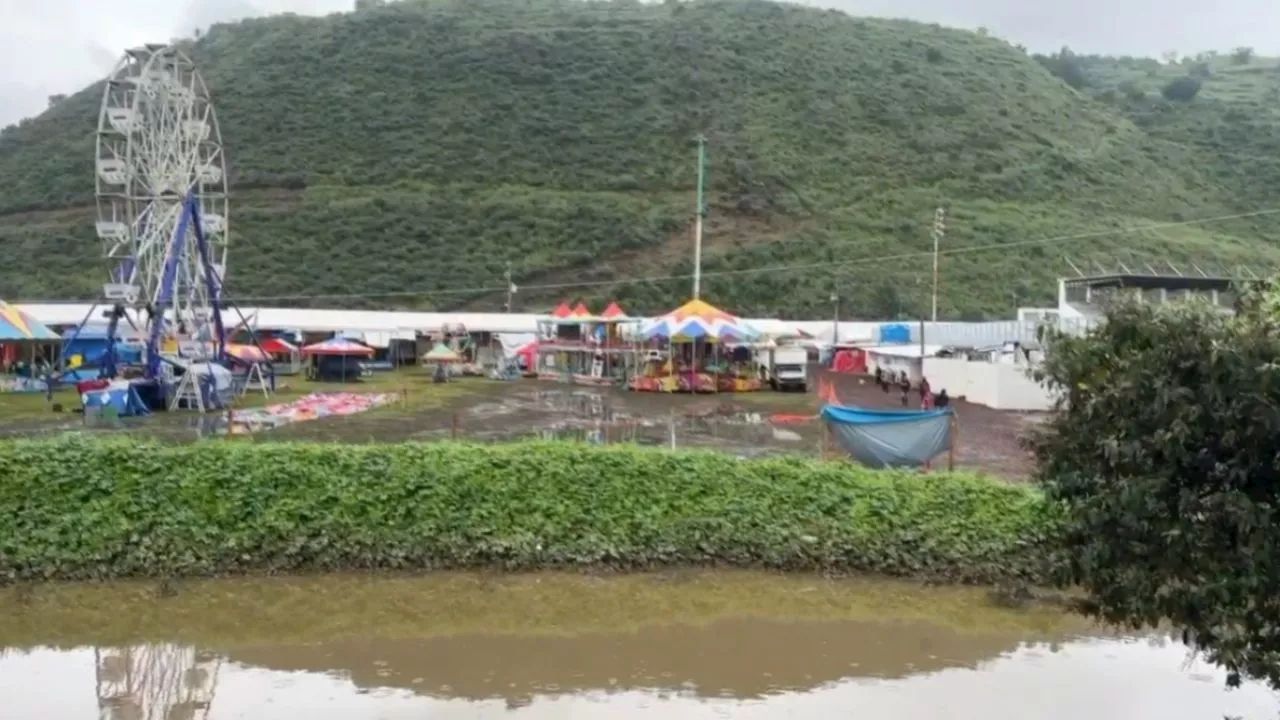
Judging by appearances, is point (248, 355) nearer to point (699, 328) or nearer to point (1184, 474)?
point (699, 328)

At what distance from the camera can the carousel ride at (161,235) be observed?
28.0 m

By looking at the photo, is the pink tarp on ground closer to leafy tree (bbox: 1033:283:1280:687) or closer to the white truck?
the white truck

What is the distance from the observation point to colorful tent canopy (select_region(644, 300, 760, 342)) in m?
33.9

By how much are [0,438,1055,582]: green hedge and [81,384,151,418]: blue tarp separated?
13270 millimetres

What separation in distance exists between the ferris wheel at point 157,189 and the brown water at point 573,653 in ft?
64.2

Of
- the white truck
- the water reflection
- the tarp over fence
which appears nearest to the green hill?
the white truck

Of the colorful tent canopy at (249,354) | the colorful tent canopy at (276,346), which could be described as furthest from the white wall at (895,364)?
the colorful tent canopy at (276,346)

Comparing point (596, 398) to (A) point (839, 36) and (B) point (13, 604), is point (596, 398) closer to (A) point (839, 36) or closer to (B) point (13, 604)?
(B) point (13, 604)

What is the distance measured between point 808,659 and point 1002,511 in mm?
4112

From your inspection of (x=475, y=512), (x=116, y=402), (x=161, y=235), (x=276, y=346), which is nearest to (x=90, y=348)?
(x=276, y=346)

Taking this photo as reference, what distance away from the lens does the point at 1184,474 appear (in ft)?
16.1

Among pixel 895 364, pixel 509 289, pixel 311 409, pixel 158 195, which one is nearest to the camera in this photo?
pixel 311 409

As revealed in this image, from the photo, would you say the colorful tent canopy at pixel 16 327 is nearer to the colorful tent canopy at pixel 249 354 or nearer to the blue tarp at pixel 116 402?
the colorful tent canopy at pixel 249 354

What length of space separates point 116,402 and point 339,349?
13.7 m
